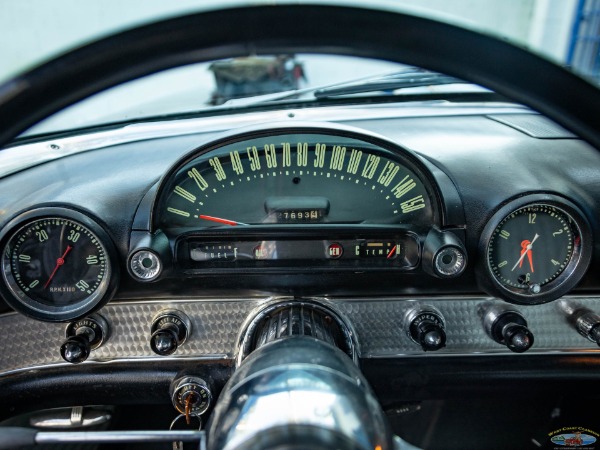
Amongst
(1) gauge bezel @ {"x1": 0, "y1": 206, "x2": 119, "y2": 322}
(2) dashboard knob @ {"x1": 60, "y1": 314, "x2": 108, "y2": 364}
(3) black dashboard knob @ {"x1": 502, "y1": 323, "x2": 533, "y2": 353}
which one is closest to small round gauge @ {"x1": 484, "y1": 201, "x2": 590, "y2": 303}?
(3) black dashboard knob @ {"x1": 502, "y1": 323, "x2": 533, "y2": 353}

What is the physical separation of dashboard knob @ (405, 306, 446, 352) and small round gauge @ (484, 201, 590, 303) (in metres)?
0.24

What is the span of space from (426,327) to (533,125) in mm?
1121

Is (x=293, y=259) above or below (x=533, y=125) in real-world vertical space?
below

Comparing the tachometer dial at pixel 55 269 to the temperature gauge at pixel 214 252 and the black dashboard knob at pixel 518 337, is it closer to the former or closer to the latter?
the temperature gauge at pixel 214 252

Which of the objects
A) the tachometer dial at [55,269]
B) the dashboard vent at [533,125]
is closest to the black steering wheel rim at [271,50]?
the tachometer dial at [55,269]

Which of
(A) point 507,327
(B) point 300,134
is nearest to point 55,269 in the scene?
(B) point 300,134

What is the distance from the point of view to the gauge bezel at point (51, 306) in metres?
2.02

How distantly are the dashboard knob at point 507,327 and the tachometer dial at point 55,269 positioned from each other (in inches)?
54.7

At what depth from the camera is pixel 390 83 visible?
2.68 metres

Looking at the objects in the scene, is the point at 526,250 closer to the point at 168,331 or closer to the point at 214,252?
the point at 214,252

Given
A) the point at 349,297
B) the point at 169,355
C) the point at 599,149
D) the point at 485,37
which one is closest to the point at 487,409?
the point at 349,297

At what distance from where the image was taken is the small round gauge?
2119 millimetres

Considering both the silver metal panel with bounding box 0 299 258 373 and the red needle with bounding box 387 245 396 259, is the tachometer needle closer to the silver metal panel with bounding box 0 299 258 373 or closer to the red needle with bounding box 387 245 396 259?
the silver metal panel with bounding box 0 299 258 373

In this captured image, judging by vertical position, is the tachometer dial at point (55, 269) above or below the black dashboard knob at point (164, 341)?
above
